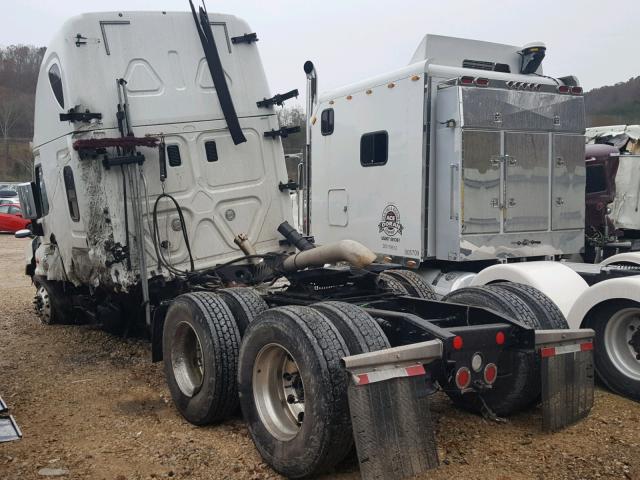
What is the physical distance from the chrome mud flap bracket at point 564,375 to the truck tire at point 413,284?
1.64 metres

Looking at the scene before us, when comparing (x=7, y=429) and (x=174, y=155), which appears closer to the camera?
(x=7, y=429)

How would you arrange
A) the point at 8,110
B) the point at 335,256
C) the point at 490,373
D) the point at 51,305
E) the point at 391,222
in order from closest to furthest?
the point at 490,373 → the point at 335,256 → the point at 391,222 → the point at 51,305 → the point at 8,110

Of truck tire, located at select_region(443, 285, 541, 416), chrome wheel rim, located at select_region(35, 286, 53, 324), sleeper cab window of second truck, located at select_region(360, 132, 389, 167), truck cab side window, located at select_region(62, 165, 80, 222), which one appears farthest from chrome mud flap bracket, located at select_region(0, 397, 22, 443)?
chrome wheel rim, located at select_region(35, 286, 53, 324)

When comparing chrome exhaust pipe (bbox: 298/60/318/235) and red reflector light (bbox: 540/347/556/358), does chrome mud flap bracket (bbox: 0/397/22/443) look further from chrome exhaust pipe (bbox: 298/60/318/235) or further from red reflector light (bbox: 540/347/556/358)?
chrome exhaust pipe (bbox: 298/60/318/235)

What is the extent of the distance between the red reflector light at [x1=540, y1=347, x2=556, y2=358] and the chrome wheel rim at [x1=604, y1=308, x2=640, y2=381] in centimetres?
144

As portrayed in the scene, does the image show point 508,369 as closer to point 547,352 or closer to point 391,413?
point 547,352

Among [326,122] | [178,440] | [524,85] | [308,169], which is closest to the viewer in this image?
[178,440]

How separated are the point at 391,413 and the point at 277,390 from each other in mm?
1047

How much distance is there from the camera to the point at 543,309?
4602 mm

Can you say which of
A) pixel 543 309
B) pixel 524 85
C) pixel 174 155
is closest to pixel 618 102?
pixel 524 85

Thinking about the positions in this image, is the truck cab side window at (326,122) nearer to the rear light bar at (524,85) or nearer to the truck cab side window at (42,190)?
the rear light bar at (524,85)

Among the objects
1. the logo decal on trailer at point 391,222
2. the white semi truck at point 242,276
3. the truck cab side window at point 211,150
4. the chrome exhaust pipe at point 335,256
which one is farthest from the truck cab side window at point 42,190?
the logo decal on trailer at point 391,222

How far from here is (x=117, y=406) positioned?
5.24m

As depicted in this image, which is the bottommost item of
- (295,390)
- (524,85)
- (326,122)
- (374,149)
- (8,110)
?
(295,390)
